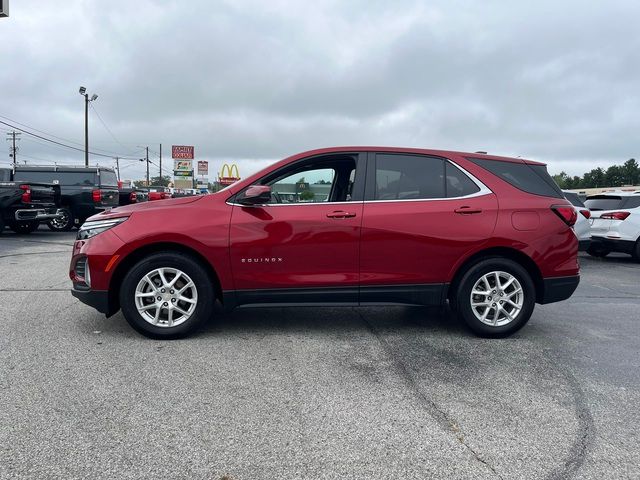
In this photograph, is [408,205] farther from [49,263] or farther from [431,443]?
[49,263]

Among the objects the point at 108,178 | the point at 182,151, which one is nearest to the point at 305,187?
the point at 108,178

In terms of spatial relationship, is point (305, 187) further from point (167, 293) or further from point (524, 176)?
point (524, 176)

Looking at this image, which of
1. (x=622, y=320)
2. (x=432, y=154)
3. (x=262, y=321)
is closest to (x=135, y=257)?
(x=262, y=321)

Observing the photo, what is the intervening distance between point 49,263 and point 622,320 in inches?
353

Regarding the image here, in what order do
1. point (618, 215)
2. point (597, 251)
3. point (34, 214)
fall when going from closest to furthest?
1. point (618, 215)
2. point (597, 251)
3. point (34, 214)

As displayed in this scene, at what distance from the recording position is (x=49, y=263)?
931 centimetres

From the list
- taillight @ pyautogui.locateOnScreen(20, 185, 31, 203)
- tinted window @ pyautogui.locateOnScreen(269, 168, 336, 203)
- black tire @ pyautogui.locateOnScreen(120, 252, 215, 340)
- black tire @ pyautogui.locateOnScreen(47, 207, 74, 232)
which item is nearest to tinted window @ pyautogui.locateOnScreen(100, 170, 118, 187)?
black tire @ pyautogui.locateOnScreen(47, 207, 74, 232)

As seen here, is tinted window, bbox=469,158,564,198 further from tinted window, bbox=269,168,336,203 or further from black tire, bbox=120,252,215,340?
black tire, bbox=120,252,215,340

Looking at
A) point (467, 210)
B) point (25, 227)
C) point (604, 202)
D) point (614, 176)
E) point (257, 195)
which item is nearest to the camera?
point (257, 195)

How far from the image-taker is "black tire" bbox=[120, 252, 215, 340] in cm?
454

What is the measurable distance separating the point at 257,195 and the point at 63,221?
13446 mm

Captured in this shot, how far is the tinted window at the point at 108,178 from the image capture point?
53.3ft

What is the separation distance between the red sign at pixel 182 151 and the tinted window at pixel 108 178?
152 ft

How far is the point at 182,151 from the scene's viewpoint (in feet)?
206
